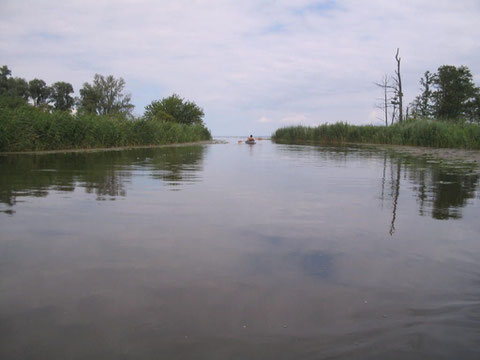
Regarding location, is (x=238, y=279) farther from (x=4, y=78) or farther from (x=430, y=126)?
(x=4, y=78)

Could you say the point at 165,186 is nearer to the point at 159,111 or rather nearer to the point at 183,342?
the point at 183,342

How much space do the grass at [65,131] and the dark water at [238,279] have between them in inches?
622

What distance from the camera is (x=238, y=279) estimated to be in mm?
3766

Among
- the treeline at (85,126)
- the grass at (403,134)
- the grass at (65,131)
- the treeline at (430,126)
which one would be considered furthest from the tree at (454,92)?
the grass at (65,131)

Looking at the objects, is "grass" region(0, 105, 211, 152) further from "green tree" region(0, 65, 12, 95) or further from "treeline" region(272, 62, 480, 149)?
"green tree" region(0, 65, 12, 95)

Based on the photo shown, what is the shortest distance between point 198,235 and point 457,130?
27.8 meters

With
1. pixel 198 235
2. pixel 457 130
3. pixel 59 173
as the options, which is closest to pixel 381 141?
pixel 457 130

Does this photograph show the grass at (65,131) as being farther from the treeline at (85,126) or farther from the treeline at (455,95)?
the treeline at (455,95)

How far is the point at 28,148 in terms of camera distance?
22.1m

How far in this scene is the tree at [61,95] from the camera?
80000 mm

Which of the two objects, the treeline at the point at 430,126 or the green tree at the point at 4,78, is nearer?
the treeline at the point at 430,126

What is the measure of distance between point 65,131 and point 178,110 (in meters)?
41.6

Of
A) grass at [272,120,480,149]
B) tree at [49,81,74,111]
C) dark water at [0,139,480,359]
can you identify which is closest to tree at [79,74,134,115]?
tree at [49,81,74,111]

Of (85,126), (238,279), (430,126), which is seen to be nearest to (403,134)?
(430,126)
